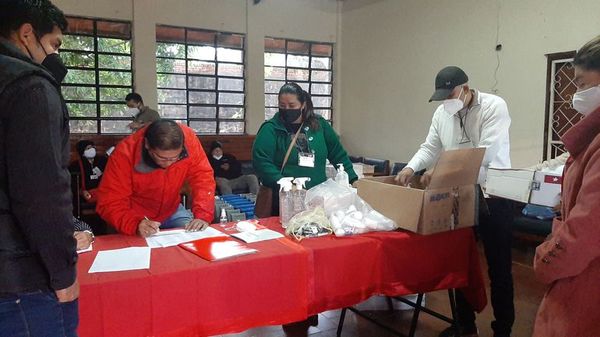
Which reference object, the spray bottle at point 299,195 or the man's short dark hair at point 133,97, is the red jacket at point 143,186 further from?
the man's short dark hair at point 133,97

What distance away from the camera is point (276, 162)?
2.55m

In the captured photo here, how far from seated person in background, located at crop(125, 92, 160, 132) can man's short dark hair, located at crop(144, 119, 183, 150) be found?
376cm

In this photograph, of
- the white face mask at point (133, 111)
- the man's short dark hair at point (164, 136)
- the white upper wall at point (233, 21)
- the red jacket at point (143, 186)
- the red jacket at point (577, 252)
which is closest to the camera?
the red jacket at point (577, 252)

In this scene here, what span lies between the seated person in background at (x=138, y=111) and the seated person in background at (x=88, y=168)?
0.61m

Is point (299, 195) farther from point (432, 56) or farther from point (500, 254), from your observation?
point (432, 56)

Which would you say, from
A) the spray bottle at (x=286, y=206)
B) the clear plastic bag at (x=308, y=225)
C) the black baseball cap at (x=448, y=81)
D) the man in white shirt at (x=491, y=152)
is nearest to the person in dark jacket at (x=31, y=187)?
the clear plastic bag at (x=308, y=225)

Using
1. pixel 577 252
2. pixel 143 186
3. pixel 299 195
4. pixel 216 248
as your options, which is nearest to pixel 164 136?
pixel 143 186

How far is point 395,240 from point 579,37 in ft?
10.9

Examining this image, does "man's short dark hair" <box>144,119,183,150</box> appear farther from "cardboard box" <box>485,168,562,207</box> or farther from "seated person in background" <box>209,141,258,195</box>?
"seated person in background" <box>209,141,258,195</box>

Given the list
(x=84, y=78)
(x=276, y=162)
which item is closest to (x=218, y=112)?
(x=84, y=78)

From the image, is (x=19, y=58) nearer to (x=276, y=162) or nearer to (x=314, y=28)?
(x=276, y=162)

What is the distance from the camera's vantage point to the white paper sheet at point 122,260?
1.46 metres

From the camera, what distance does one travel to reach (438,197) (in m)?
1.92

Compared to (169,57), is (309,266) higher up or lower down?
lower down
